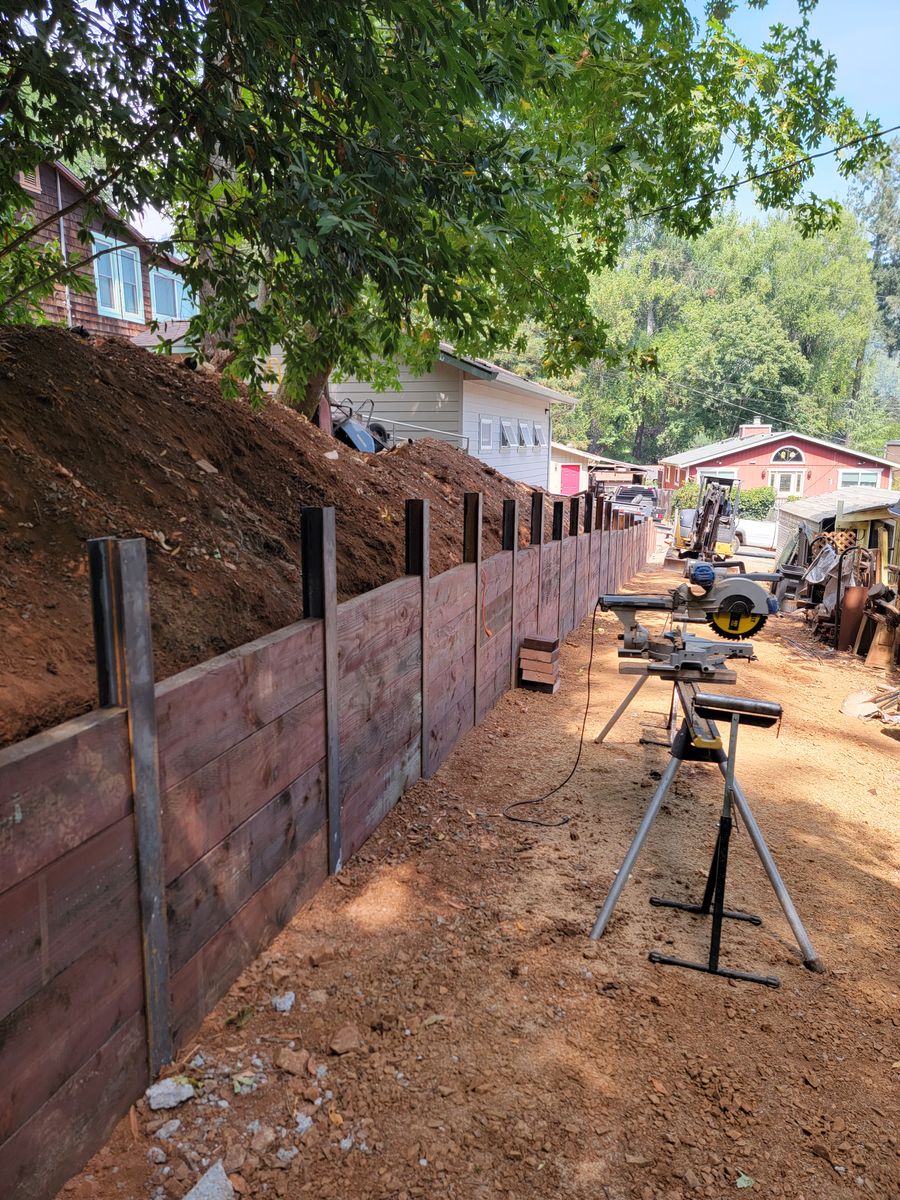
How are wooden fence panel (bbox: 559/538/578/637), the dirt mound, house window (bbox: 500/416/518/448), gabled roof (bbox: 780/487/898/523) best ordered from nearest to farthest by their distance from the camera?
1. the dirt mound
2. wooden fence panel (bbox: 559/538/578/637)
3. gabled roof (bbox: 780/487/898/523)
4. house window (bbox: 500/416/518/448)

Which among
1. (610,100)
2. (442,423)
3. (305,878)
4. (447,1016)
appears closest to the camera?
(447,1016)

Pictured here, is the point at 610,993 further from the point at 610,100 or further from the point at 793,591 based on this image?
the point at 793,591

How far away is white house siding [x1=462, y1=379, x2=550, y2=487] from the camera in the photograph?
20.1 meters

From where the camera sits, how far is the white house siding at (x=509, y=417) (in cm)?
2014

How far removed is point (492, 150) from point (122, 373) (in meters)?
3.39

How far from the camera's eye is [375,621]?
15.1 feet

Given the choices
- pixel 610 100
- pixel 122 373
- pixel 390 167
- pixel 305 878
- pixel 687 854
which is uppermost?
pixel 610 100

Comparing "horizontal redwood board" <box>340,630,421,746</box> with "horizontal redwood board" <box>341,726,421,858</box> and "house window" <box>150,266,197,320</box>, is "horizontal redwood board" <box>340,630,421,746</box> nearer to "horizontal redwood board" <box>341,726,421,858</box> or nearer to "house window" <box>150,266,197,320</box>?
"horizontal redwood board" <box>341,726,421,858</box>

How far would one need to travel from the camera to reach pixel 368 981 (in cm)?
347

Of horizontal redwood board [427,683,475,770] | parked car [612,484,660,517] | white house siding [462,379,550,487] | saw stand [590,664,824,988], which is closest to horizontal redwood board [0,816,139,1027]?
saw stand [590,664,824,988]

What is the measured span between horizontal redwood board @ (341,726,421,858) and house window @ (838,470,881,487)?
48.4m

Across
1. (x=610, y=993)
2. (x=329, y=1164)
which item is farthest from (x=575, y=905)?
(x=329, y=1164)

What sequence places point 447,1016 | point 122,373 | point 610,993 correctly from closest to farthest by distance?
point 447,1016
point 610,993
point 122,373

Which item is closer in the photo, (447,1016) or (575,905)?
(447,1016)
